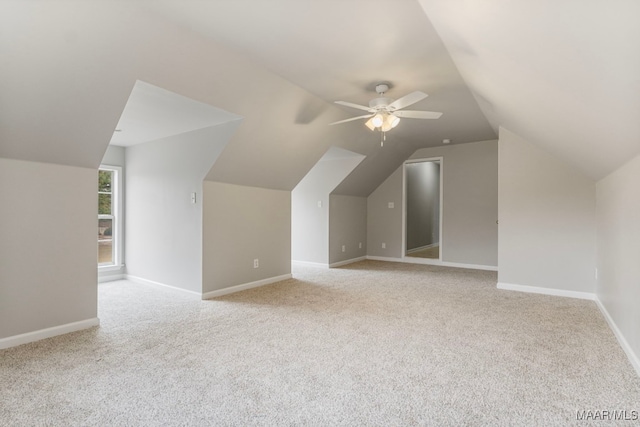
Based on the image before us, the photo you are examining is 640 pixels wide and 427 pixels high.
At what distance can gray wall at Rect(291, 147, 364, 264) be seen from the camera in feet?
20.6

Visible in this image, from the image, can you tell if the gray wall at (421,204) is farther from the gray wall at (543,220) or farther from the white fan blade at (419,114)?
the white fan blade at (419,114)

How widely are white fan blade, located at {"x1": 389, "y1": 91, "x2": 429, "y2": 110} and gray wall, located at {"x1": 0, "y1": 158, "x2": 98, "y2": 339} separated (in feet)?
9.81

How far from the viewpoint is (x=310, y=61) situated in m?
2.94

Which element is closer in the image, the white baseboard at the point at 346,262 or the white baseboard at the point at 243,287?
the white baseboard at the point at 243,287

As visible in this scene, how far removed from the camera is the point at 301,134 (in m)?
4.36

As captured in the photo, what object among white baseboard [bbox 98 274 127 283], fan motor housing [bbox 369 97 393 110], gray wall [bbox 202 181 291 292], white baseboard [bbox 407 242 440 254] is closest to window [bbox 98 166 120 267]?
white baseboard [bbox 98 274 127 283]

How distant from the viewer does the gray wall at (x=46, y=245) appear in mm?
2621

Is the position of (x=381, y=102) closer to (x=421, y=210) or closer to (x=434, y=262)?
(x=434, y=262)

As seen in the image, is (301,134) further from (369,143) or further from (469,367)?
(469,367)

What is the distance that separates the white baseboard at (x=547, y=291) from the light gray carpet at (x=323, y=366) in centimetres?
23

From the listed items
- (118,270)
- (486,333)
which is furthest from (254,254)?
(486,333)

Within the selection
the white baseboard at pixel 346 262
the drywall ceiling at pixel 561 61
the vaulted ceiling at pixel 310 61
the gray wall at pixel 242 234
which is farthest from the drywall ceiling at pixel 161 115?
the white baseboard at pixel 346 262

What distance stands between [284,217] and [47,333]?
3212mm

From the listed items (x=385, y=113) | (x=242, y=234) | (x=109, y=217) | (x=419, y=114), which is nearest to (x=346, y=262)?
(x=242, y=234)
